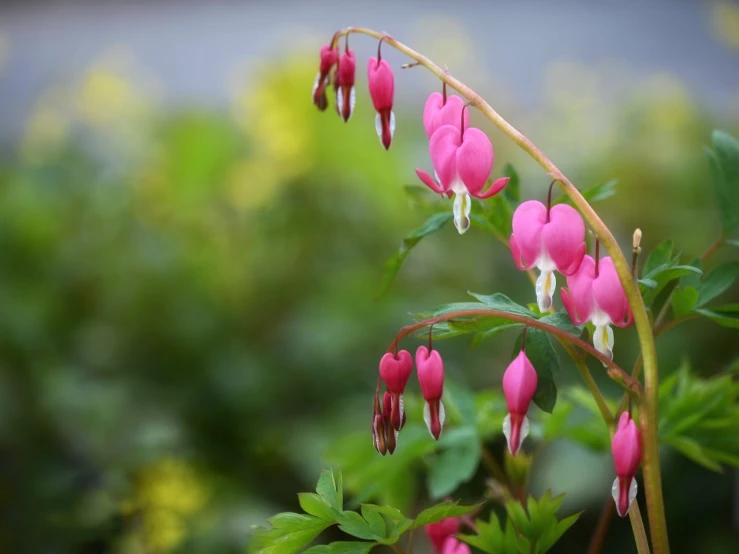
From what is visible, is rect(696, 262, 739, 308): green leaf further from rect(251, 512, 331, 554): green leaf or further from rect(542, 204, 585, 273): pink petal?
rect(251, 512, 331, 554): green leaf

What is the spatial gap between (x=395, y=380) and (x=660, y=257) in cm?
22

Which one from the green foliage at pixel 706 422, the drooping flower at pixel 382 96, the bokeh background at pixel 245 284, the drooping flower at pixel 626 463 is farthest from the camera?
the bokeh background at pixel 245 284

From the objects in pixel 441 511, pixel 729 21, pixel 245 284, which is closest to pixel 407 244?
pixel 441 511

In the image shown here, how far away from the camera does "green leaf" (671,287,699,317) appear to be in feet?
1.92

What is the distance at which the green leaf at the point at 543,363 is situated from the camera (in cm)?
54

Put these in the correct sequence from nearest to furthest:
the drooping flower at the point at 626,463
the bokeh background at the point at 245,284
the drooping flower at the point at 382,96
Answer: the drooping flower at the point at 626,463 < the drooping flower at the point at 382,96 < the bokeh background at the point at 245,284

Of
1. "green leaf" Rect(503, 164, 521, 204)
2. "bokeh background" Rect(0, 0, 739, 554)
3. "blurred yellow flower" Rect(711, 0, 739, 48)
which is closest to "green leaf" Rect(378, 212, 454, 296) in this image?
"green leaf" Rect(503, 164, 521, 204)

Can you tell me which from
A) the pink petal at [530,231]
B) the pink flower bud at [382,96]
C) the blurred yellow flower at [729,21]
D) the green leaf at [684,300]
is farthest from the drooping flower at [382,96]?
the blurred yellow flower at [729,21]

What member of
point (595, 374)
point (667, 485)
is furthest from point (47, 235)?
point (667, 485)

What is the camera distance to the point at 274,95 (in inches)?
78.9

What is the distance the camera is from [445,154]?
0.53 m

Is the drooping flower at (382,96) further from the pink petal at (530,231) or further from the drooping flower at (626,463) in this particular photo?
the drooping flower at (626,463)

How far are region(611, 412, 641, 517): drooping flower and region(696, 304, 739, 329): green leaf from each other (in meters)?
0.13

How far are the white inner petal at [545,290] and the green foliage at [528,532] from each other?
0.15 metres
